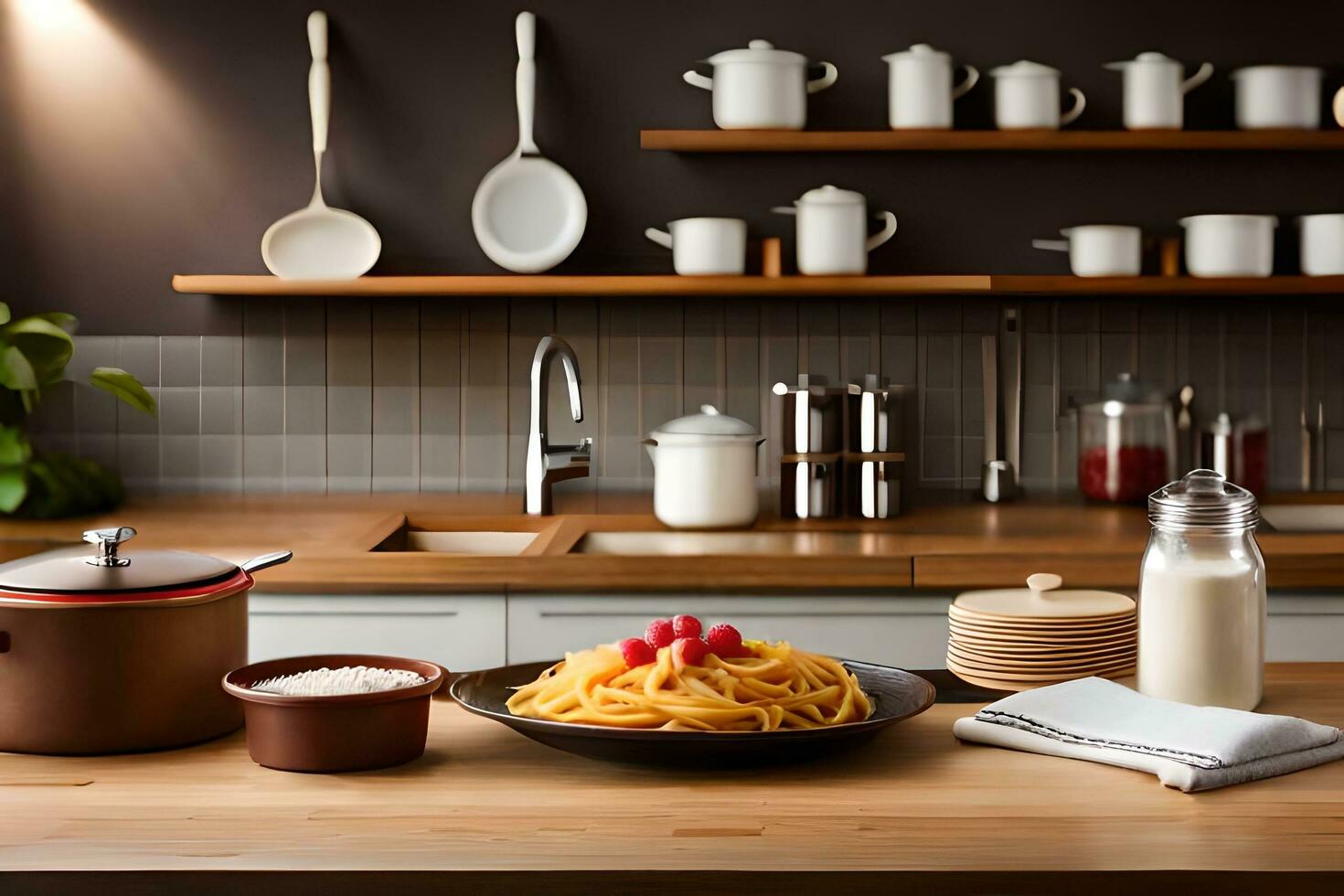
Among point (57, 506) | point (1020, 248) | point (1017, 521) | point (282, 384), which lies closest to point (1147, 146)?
point (1020, 248)

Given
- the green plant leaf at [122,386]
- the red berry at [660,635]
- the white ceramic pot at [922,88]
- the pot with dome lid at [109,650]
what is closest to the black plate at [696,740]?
the red berry at [660,635]

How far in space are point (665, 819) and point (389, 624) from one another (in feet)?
5.25

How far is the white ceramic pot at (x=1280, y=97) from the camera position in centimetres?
311

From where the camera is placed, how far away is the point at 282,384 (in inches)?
134

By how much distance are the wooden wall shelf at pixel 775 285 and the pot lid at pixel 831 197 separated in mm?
169

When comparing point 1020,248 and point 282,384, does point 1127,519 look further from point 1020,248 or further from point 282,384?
point 282,384

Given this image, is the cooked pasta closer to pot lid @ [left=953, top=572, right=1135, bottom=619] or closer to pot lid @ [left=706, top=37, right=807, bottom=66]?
pot lid @ [left=953, top=572, right=1135, bottom=619]

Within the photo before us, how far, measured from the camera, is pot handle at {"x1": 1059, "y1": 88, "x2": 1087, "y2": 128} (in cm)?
316

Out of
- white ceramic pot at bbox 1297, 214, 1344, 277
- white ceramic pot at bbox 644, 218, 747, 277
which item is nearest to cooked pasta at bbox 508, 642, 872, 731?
white ceramic pot at bbox 644, 218, 747, 277

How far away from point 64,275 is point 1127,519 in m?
2.61

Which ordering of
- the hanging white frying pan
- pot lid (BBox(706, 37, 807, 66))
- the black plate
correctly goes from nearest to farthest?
the black plate < pot lid (BBox(706, 37, 807, 66)) < the hanging white frying pan

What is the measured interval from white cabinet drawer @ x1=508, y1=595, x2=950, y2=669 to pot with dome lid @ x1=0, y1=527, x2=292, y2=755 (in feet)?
4.34

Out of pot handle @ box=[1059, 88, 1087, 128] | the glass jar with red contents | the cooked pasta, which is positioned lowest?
the cooked pasta

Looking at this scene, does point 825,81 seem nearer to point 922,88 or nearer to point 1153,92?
point 922,88
